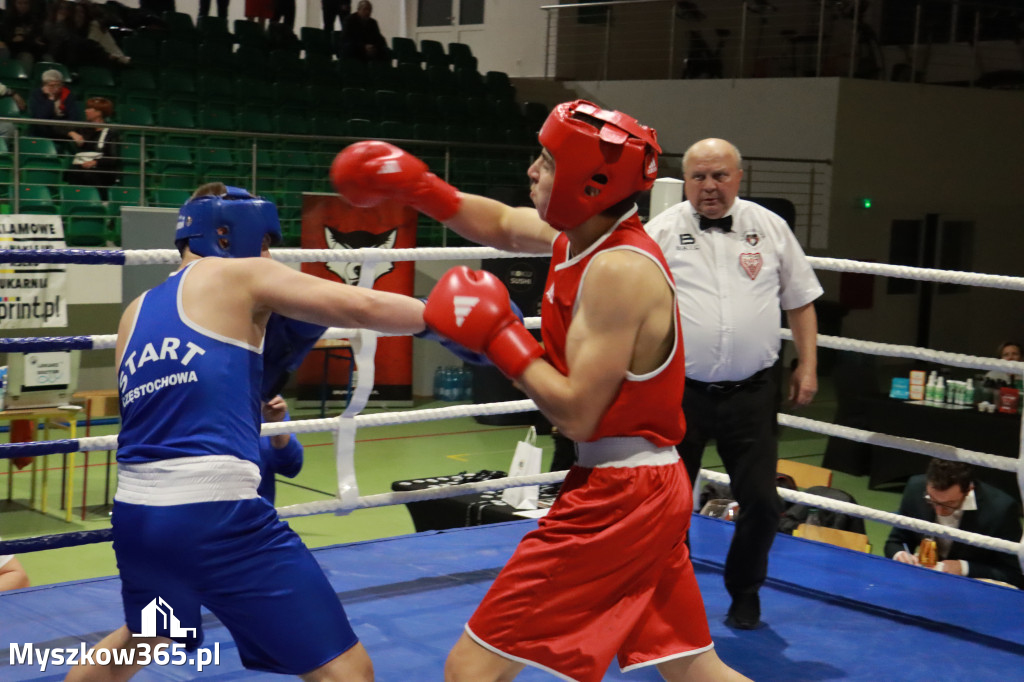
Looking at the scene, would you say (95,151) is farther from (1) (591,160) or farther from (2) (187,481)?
(1) (591,160)

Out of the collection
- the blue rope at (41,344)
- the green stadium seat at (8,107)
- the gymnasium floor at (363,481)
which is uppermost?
the green stadium seat at (8,107)

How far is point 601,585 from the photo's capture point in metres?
1.84

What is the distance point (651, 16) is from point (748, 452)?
10.2 meters

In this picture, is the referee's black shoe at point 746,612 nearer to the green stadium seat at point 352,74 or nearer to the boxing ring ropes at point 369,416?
the boxing ring ropes at point 369,416

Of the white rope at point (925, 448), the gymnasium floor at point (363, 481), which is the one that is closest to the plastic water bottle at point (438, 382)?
the gymnasium floor at point (363, 481)

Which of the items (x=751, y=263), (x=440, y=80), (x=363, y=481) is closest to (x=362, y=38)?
(x=440, y=80)

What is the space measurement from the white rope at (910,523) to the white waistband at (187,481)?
84.6 inches

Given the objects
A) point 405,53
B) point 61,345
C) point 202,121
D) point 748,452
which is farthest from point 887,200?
point 61,345

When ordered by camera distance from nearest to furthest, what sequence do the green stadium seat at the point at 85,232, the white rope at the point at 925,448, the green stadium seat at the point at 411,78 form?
the white rope at the point at 925,448, the green stadium seat at the point at 85,232, the green stadium seat at the point at 411,78

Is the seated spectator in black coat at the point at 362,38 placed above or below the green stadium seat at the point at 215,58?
above

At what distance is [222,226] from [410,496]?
150 cm

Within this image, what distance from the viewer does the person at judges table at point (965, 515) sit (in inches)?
147

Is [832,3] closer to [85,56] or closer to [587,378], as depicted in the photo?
[85,56]

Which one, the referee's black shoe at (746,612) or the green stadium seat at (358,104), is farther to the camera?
the green stadium seat at (358,104)
